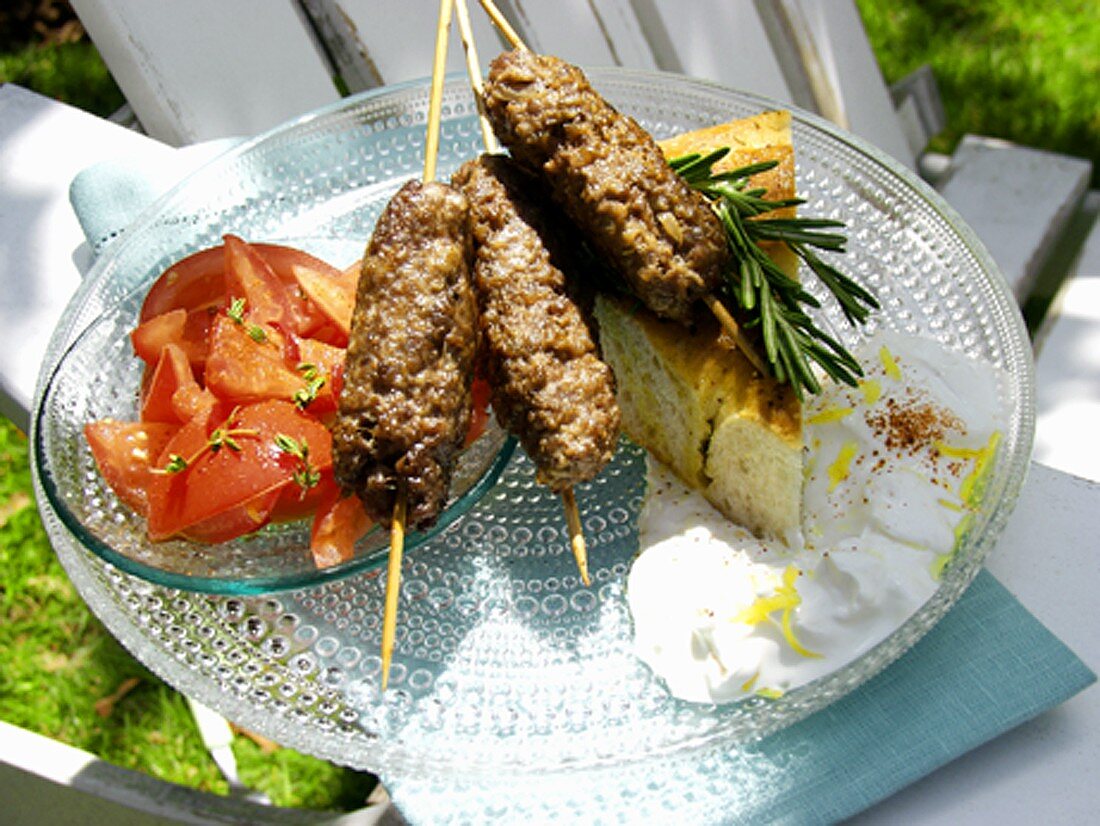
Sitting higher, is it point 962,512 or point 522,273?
point 522,273

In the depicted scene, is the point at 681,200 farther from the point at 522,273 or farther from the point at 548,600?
the point at 548,600

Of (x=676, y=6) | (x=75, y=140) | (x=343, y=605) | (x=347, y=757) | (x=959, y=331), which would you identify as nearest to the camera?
(x=347, y=757)

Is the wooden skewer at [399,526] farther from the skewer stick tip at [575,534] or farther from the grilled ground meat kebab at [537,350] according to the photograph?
the skewer stick tip at [575,534]

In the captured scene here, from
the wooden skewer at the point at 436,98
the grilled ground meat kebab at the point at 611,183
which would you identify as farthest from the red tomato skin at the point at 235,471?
the grilled ground meat kebab at the point at 611,183

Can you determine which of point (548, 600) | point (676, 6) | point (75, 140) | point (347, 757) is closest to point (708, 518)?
point (548, 600)

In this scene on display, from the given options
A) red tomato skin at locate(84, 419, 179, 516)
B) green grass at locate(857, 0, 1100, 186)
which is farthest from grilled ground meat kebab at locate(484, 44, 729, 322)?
green grass at locate(857, 0, 1100, 186)

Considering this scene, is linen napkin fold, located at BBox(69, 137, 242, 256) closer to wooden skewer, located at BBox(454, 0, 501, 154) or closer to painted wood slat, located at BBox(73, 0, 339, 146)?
painted wood slat, located at BBox(73, 0, 339, 146)

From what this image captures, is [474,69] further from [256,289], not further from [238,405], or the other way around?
[238,405]
